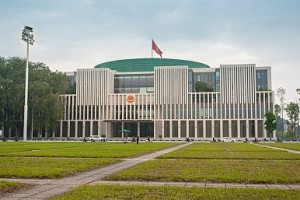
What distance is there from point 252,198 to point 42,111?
95232 millimetres

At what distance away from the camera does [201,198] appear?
10.3 metres

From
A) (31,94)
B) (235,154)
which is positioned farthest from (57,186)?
(31,94)

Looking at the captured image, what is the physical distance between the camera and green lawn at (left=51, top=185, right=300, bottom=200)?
10406 mm

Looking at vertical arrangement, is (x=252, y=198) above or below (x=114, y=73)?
below

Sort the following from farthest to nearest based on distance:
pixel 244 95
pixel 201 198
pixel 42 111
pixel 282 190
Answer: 1. pixel 244 95
2. pixel 42 111
3. pixel 282 190
4. pixel 201 198

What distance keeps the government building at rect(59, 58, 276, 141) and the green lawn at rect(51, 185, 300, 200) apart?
108 metres

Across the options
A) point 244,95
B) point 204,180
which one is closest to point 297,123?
point 244,95

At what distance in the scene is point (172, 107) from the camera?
408 feet

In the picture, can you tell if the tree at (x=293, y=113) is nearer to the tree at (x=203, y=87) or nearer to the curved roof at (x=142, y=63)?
the tree at (x=203, y=87)

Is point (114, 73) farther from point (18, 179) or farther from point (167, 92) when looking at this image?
point (18, 179)

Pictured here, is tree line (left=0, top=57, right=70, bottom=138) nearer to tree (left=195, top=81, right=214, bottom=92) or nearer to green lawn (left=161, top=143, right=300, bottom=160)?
tree (left=195, top=81, right=214, bottom=92)

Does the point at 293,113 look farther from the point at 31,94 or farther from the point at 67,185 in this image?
the point at 67,185

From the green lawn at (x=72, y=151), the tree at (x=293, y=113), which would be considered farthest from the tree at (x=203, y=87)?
the green lawn at (x=72, y=151)

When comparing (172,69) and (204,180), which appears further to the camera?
(172,69)
